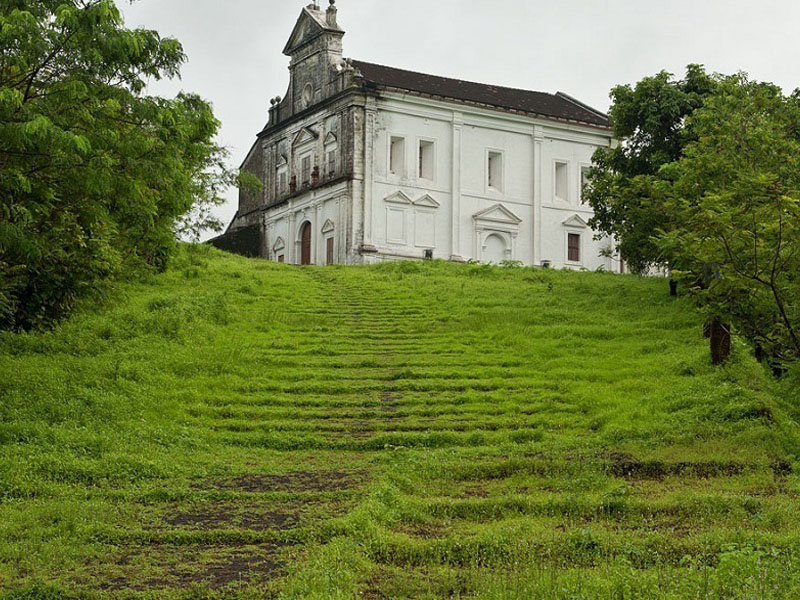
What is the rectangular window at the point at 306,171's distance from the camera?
4500 cm

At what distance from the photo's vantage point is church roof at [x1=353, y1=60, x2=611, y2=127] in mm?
43969

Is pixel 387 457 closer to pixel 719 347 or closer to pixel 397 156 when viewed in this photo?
pixel 719 347

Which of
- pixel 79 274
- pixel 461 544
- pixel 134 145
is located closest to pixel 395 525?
pixel 461 544

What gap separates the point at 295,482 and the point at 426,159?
1303 inches

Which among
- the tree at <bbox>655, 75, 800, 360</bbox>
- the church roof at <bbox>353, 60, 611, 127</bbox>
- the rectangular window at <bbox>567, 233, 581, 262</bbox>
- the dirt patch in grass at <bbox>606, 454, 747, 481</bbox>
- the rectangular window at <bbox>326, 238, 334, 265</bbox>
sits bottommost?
the dirt patch in grass at <bbox>606, 454, 747, 481</bbox>

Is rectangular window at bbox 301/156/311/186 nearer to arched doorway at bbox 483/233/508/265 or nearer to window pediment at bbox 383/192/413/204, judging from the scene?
window pediment at bbox 383/192/413/204

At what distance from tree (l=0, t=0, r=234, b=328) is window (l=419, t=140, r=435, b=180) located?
29.6m

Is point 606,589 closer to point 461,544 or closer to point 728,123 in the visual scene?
point 461,544

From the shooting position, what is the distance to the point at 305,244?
45.1m

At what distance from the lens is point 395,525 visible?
9812mm

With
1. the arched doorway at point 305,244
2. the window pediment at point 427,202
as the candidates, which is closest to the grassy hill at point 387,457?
the window pediment at point 427,202

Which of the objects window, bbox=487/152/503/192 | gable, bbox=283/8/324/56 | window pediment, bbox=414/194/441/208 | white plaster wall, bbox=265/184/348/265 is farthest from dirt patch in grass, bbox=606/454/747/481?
gable, bbox=283/8/324/56

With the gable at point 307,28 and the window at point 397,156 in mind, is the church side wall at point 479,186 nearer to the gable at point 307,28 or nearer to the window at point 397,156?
the window at point 397,156

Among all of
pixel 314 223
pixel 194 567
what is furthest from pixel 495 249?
pixel 194 567
